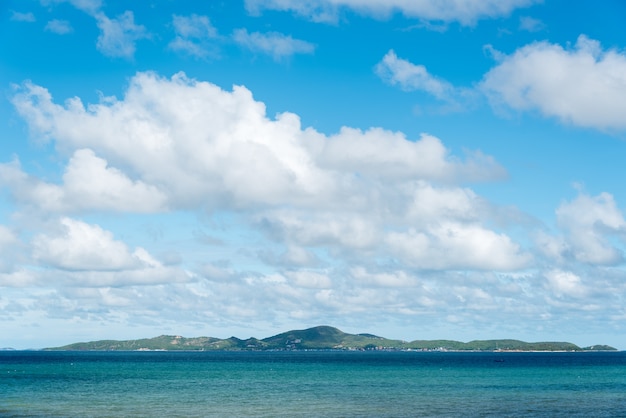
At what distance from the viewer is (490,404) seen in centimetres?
7962

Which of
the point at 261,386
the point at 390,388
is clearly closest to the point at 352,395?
the point at 390,388

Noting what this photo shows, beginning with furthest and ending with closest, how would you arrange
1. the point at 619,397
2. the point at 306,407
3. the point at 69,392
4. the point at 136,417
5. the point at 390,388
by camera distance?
1. the point at 390,388
2. the point at 69,392
3. the point at 619,397
4. the point at 306,407
5. the point at 136,417

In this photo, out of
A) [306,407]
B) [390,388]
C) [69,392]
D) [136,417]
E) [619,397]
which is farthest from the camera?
[390,388]

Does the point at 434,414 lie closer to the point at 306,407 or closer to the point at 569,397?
the point at 306,407

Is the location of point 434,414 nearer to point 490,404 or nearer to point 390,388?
point 490,404

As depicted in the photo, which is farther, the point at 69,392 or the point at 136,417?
the point at 69,392

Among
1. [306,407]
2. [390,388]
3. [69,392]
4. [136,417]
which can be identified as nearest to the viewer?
[136,417]

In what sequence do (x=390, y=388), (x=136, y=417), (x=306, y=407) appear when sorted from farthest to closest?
(x=390, y=388) < (x=306, y=407) < (x=136, y=417)

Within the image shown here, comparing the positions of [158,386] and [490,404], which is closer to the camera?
[490,404]

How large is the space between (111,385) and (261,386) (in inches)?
1011

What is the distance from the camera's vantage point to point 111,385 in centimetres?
11262

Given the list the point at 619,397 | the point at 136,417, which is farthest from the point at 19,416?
the point at 619,397

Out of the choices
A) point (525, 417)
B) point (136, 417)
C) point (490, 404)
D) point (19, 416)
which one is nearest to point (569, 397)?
point (490, 404)

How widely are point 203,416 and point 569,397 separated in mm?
51534
